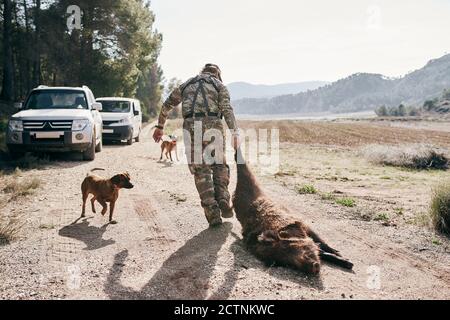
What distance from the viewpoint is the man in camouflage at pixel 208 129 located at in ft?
18.7

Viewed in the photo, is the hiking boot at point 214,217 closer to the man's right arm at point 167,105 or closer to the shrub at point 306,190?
the man's right arm at point 167,105

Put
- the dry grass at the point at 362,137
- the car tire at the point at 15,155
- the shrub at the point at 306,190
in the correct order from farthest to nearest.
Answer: the dry grass at the point at 362,137 < the car tire at the point at 15,155 < the shrub at the point at 306,190

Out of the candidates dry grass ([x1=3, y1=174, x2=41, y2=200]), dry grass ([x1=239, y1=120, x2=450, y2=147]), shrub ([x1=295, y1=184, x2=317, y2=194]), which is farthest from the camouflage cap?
dry grass ([x1=239, y1=120, x2=450, y2=147])

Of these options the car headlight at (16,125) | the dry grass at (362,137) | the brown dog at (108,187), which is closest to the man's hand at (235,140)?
the brown dog at (108,187)

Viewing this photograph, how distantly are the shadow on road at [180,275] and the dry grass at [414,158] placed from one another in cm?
1163

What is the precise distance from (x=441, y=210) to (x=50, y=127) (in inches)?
383

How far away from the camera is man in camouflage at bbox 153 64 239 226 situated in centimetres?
571

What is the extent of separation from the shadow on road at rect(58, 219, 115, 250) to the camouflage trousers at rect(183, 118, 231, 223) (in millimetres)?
A: 1354

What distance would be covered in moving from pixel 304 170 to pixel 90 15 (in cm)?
1979

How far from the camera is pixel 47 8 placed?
89.0 feet

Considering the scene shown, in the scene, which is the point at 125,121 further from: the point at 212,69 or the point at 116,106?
the point at 212,69

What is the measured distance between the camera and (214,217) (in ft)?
19.1

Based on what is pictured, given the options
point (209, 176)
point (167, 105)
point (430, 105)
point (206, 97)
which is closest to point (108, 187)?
point (167, 105)
